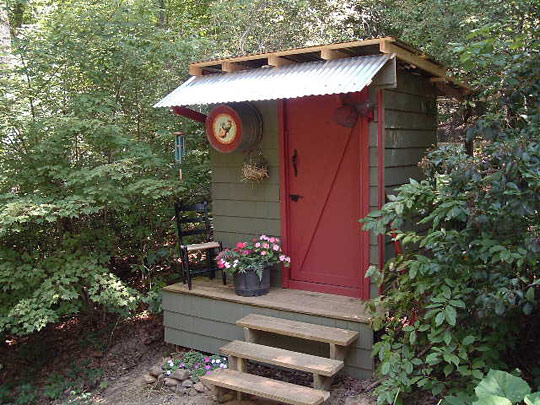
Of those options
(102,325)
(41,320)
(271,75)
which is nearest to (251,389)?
(41,320)

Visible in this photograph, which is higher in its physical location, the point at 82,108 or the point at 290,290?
the point at 82,108

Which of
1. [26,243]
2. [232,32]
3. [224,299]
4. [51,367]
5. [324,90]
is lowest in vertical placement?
[51,367]

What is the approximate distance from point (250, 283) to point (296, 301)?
438mm

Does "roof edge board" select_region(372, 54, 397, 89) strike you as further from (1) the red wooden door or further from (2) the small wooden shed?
(1) the red wooden door

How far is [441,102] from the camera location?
7.46 meters

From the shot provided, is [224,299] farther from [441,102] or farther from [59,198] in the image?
[441,102]

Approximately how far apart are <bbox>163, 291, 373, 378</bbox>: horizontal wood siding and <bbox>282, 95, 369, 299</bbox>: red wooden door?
0.49m

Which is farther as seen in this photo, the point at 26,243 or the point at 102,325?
the point at 102,325

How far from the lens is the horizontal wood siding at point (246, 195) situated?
4.48 meters

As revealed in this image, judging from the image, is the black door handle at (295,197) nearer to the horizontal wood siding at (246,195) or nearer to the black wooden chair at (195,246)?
the horizontal wood siding at (246,195)

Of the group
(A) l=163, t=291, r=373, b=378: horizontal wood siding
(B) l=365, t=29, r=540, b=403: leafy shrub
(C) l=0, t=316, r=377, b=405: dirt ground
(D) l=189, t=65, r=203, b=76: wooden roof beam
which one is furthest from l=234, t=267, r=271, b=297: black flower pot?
(D) l=189, t=65, r=203, b=76: wooden roof beam

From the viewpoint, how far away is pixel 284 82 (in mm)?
3924

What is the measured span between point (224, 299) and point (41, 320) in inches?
61.4

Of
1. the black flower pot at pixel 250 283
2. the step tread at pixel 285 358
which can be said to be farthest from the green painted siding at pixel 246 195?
the step tread at pixel 285 358
